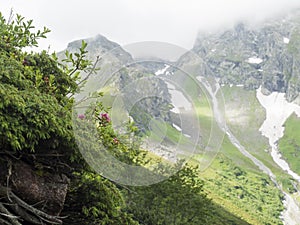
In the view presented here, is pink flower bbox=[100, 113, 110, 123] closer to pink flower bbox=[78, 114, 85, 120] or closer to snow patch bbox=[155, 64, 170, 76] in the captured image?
pink flower bbox=[78, 114, 85, 120]

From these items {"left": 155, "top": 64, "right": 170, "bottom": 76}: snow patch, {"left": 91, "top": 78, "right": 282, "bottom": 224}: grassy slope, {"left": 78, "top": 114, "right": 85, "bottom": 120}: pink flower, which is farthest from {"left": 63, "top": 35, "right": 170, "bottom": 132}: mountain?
{"left": 91, "top": 78, "right": 282, "bottom": 224}: grassy slope

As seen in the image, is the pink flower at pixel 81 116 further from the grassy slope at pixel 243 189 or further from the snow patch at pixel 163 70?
the grassy slope at pixel 243 189

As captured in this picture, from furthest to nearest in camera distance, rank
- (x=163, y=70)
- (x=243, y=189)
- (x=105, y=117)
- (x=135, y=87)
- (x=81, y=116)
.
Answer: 1. (x=243, y=189)
2. (x=105, y=117)
3. (x=81, y=116)
4. (x=163, y=70)
5. (x=135, y=87)

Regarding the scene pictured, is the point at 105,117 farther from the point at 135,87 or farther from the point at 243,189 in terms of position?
the point at 243,189

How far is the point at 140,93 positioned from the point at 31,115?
1251 millimetres

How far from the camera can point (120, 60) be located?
5051 mm

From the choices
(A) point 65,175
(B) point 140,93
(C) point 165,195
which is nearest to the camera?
(B) point 140,93

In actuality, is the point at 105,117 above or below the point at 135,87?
below

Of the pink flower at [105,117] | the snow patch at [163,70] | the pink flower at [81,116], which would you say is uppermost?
the snow patch at [163,70]

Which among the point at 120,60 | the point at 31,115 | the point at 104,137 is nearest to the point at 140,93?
the point at 120,60

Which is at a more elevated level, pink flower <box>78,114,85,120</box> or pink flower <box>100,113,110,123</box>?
pink flower <box>100,113,110,123</box>

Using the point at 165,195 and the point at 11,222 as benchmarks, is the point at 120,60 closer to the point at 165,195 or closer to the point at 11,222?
the point at 11,222

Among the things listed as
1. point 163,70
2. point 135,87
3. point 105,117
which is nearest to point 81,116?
point 105,117

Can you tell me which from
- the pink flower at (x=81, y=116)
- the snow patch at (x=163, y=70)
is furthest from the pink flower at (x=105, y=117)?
the snow patch at (x=163, y=70)
